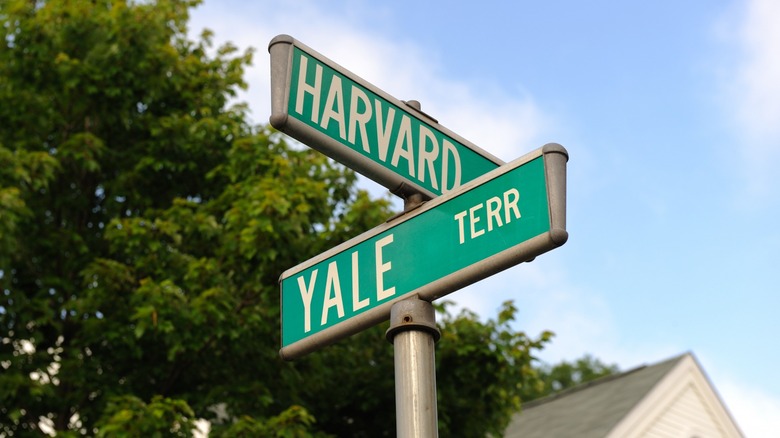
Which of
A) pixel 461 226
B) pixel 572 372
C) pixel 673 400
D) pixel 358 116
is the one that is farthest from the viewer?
→ pixel 572 372

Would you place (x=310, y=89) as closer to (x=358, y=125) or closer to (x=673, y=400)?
(x=358, y=125)

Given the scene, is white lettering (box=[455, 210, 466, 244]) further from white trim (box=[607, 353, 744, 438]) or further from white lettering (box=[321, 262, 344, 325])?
white trim (box=[607, 353, 744, 438])

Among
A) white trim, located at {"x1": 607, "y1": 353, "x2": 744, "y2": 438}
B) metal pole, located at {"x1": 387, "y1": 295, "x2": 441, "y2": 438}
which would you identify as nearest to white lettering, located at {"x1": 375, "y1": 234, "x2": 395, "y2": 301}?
A: metal pole, located at {"x1": 387, "y1": 295, "x2": 441, "y2": 438}

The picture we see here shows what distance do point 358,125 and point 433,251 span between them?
0.57 meters

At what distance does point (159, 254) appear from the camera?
11.1 meters

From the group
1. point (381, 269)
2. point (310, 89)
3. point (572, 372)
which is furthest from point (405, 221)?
point (572, 372)

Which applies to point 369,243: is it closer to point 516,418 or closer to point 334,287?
point 334,287

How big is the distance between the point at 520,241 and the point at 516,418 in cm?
1904

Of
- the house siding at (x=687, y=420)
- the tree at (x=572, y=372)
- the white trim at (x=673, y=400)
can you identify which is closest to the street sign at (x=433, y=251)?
the white trim at (x=673, y=400)

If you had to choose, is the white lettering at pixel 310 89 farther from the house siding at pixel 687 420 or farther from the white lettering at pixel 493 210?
the house siding at pixel 687 420

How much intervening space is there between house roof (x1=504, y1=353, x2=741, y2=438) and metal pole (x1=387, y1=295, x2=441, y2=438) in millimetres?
15706

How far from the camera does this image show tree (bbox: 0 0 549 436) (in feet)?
34.2

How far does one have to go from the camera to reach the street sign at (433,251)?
3420 millimetres

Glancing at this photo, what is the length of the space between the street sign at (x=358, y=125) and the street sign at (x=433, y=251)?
8.8 inches
